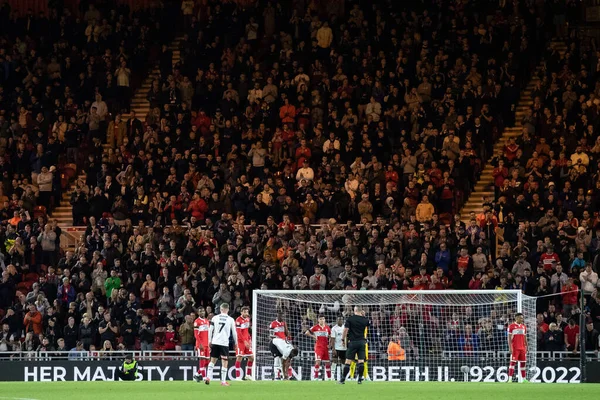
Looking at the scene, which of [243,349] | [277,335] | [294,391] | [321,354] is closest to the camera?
[294,391]

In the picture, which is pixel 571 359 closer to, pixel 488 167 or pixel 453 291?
pixel 453 291

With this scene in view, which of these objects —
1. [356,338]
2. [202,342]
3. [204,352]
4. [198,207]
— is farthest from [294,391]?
[198,207]

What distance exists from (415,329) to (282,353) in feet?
10.3

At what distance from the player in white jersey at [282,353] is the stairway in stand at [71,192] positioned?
885 centimetres

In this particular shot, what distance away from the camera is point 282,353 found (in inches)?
1155

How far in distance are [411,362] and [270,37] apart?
13.8 meters

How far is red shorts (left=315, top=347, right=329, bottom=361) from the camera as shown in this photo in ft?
98.1

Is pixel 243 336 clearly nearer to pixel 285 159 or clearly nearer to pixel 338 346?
pixel 338 346

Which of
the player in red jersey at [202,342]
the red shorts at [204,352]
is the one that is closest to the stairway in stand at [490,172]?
the player in red jersey at [202,342]

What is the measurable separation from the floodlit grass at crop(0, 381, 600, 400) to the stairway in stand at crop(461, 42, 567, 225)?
991cm

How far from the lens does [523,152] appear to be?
3416 centimetres

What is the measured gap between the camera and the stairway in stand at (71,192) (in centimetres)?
3625

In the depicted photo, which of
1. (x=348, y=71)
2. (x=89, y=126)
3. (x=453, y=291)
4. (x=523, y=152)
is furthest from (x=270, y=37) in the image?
(x=453, y=291)

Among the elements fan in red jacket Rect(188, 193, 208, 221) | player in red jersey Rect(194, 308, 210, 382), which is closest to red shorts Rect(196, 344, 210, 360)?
player in red jersey Rect(194, 308, 210, 382)
